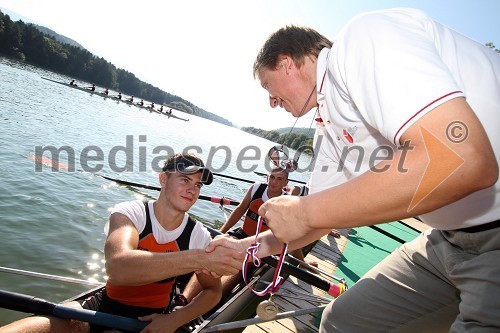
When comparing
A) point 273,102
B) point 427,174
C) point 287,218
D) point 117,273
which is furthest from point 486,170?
point 117,273

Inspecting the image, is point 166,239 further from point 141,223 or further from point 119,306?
point 119,306

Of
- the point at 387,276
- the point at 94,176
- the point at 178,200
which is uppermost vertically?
the point at 387,276

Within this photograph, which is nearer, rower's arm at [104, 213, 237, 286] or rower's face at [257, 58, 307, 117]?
rower's face at [257, 58, 307, 117]

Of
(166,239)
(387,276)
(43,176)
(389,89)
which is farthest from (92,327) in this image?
(43,176)

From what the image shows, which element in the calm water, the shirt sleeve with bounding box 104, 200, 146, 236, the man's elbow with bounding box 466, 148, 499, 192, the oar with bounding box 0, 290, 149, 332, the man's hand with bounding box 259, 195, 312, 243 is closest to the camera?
the man's elbow with bounding box 466, 148, 499, 192

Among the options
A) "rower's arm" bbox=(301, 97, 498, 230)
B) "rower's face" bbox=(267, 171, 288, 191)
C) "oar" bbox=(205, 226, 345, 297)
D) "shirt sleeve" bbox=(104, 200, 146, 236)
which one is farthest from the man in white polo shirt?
"rower's face" bbox=(267, 171, 288, 191)

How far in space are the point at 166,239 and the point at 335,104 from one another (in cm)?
275

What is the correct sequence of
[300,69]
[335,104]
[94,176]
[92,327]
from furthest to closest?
1. [94,176]
2. [92,327]
3. [300,69]
4. [335,104]

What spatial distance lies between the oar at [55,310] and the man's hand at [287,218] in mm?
2106

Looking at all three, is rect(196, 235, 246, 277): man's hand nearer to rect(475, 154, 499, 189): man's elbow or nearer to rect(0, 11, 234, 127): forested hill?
rect(475, 154, 499, 189): man's elbow

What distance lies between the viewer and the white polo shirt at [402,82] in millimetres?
1069

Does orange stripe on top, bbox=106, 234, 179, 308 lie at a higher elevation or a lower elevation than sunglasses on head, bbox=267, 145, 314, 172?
lower

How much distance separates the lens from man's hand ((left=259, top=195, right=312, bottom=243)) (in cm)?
140

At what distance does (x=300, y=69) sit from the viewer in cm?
194
